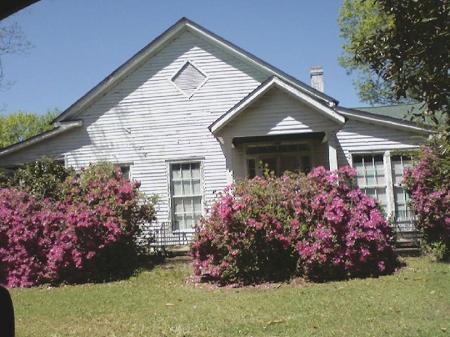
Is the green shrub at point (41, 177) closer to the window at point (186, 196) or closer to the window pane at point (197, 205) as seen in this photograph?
the window at point (186, 196)

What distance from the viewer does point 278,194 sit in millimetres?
12281

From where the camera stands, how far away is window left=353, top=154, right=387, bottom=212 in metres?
17.3

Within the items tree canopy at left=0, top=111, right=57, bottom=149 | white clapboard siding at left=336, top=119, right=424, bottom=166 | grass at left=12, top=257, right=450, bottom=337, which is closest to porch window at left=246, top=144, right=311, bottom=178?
white clapboard siding at left=336, top=119, right=424, bottom=166

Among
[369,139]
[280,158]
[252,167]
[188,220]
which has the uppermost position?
[369,139]

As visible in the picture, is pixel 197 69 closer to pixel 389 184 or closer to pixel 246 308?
pixel 389 184

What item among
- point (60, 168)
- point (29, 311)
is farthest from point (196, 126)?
point (29, 311)

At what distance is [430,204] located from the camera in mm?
13398

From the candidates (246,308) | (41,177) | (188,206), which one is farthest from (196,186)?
(246,308)

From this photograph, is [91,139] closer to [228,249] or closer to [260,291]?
[228,249]

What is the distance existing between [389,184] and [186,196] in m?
6.13

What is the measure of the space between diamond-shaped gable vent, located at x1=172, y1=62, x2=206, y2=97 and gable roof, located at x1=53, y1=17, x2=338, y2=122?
1.02 metres

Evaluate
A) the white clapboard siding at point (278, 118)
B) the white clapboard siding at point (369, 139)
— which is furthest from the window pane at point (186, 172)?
the white clapboard siding at point (369, 139)

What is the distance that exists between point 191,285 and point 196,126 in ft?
23.9

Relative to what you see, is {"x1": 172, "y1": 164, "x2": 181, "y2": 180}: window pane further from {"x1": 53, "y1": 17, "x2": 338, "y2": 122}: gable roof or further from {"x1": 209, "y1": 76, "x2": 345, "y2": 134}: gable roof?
{"x1": 53, "y1": 17, "x2": 338, "y2": 122}: gable roof
